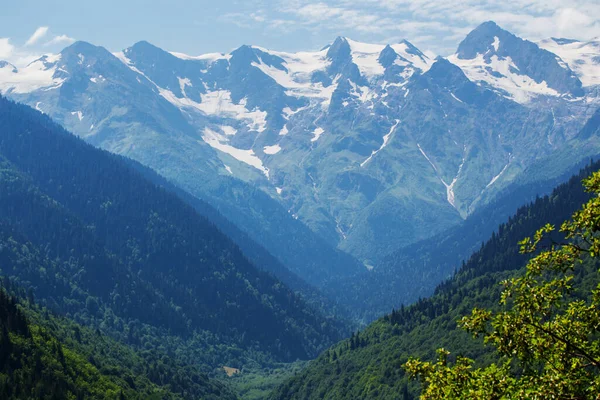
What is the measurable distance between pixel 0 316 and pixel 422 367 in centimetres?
15297

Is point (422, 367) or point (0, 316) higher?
point (422, 367)

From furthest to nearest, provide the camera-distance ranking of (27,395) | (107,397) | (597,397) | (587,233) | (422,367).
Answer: (107,397), (27,395), (422,367), (587,233), (597,397)

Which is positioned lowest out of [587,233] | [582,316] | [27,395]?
[27,395]

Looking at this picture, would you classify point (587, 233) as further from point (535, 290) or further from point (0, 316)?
point (0, 316)

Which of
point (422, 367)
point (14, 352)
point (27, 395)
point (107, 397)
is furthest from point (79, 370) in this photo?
point (422, 367)

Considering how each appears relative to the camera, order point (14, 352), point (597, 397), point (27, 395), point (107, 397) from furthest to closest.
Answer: point (107, 397)
point (14, 352)
point (27, 395)
point (597, 397)

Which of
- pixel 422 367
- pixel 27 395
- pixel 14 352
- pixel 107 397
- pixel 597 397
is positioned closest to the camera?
pixel 597 397

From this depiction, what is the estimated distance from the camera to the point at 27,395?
5866 inches

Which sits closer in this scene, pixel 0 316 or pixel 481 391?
pixel 481 391

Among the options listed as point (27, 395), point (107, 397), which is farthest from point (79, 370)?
point (27, 395)

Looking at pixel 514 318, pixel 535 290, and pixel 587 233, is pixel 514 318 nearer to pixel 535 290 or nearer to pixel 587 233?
pixel 535 290

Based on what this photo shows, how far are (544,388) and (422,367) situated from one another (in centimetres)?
750

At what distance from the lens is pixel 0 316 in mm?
168750

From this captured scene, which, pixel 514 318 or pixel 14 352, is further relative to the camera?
pixel 14 352
